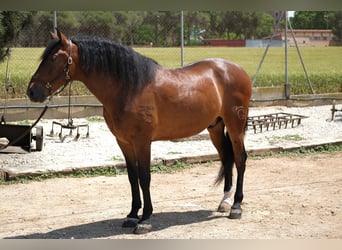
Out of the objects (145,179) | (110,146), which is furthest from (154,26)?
(145,179)

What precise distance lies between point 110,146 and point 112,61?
4.11m

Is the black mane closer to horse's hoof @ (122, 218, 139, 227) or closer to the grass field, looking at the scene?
horse's hoof @ (122, 218, 139, 227)

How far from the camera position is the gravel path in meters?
6.99

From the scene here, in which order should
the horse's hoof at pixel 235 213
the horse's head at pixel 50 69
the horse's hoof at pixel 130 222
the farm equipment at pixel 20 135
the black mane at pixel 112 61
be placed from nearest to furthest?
the horse's head at pixel 50 69, the black mane at pixel 112 61, the horse's hoof at pixel 130 222, the horse's hoof at pixel 235 213, the farm equipment at pixel 20 135

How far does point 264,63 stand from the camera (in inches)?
511

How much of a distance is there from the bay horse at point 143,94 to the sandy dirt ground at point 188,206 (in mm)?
278

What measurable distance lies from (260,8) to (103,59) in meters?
2.00

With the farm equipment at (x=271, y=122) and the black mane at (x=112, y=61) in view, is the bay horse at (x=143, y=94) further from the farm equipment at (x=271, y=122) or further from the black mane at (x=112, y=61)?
the farm equipment at (x=271, y=122)

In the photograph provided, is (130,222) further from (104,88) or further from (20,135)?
(20,135)

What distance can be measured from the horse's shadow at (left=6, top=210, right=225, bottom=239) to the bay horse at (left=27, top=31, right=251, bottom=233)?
5.6 inches

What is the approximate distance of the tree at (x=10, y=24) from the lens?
6.07 m

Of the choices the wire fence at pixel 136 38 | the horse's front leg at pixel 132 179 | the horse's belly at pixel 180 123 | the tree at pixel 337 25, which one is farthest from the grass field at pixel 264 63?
the horse's front leg at pixel 132 179
